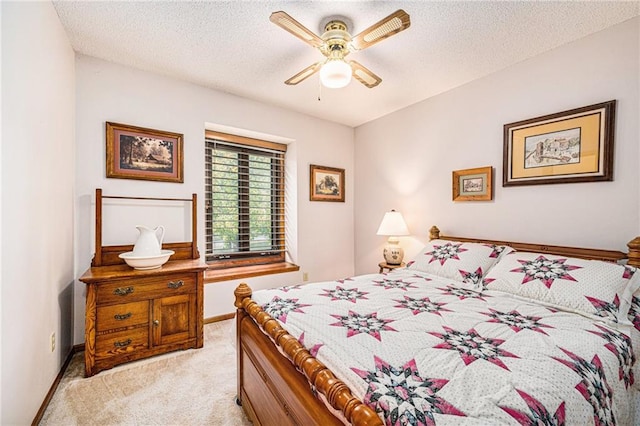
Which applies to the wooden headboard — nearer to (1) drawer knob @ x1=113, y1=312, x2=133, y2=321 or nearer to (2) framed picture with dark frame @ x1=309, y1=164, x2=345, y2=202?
(2) framed picture with dark frame @ x1=309, y1=164, x2=345, y2=202

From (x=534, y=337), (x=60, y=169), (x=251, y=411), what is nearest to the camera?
(x=534, y=337)

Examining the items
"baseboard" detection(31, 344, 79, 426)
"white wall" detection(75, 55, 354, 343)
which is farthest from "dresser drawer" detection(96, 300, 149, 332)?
"white wall" detection(75, 55, 354, 343)

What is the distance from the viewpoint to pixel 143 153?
2627mm

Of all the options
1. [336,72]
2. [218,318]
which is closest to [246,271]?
[218,318]

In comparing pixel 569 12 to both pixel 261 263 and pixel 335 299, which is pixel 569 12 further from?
pixel 261 263

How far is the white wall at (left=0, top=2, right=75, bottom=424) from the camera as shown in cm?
129

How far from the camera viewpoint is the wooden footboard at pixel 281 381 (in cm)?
85

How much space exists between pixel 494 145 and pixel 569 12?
1.05m

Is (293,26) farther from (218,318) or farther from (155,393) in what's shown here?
(218,318)

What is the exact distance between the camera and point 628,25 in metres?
1.92

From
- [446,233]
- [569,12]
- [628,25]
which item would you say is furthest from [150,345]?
[628,25]

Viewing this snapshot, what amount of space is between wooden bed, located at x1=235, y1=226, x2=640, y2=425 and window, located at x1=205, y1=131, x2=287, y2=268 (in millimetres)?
1673

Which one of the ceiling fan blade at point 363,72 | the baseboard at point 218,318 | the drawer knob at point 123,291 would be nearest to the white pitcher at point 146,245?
the drawer knob at point 123,291

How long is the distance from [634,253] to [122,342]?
141 inches
